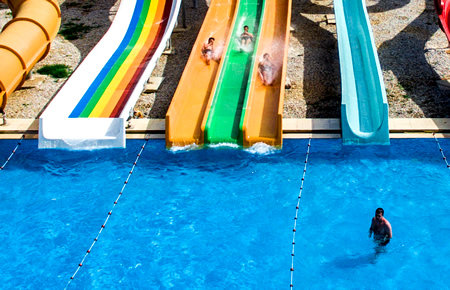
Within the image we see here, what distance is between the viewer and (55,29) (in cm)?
1820

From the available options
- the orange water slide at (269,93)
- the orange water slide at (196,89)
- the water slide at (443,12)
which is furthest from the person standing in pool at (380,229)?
the water slide at (443,12)

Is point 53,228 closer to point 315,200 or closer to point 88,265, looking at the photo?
point 88,265

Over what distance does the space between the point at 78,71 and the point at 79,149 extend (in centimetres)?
296

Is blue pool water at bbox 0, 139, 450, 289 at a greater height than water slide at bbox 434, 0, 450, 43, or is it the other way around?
water slide at bbox 434, 0, 450, 43

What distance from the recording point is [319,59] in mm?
18016

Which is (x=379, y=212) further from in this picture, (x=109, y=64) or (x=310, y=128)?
(x=109, y=64)

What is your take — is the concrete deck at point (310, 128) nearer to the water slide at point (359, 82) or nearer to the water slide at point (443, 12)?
the water slide at point (359, 82)

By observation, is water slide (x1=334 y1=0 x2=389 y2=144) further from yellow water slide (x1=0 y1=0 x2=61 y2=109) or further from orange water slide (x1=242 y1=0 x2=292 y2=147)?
yellow water slide (x1=0 y1=0 x2=61 y2=109)

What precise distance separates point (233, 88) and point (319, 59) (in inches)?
139

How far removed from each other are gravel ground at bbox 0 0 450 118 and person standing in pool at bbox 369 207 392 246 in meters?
4.76

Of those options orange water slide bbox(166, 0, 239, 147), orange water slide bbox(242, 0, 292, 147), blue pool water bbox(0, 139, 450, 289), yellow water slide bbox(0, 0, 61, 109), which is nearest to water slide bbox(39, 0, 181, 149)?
blue pool water bbox(0, 139, 450, 289)

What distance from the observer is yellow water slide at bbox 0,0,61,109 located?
616 inches

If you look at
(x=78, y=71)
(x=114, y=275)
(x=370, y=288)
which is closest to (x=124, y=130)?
A: (x=78, y=71)

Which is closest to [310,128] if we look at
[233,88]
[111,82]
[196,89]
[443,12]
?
[233,88]
